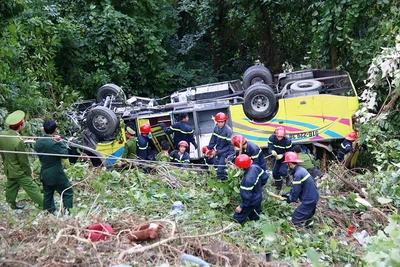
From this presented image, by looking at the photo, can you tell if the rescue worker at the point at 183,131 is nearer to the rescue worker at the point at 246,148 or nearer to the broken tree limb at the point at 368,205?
the rescue worker at the point at 246,148

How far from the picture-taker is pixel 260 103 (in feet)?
32.4

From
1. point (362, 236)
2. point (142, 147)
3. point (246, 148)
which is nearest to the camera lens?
point (362, 236)

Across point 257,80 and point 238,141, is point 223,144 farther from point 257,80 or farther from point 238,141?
point 257,80

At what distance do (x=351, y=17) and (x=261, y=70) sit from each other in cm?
219

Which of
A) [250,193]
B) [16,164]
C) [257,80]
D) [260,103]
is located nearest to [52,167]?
[16,164]

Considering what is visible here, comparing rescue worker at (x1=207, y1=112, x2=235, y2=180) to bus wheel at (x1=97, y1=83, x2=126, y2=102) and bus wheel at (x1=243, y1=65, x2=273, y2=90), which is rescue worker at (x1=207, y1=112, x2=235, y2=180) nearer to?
bus wheel at (x1=243, y1=65, x2=273, y2=90)

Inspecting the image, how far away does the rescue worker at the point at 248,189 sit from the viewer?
6.39 metres

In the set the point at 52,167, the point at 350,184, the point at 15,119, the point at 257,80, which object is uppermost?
the point at 15,119

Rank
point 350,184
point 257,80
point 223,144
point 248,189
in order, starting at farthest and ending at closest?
point 257,80
point 223,144
point 350,184
point 248,189

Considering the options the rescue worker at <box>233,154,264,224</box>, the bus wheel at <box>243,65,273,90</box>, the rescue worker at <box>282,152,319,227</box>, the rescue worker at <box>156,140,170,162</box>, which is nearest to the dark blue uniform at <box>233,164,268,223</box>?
the rescue worker at <box>233,154,264,224</box>

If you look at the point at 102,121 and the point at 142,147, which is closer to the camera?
the point at 142,147

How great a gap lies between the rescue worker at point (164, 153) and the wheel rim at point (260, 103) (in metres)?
1.79

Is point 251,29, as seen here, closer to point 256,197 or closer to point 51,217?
point 256,197

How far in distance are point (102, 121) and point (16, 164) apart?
3720mm
